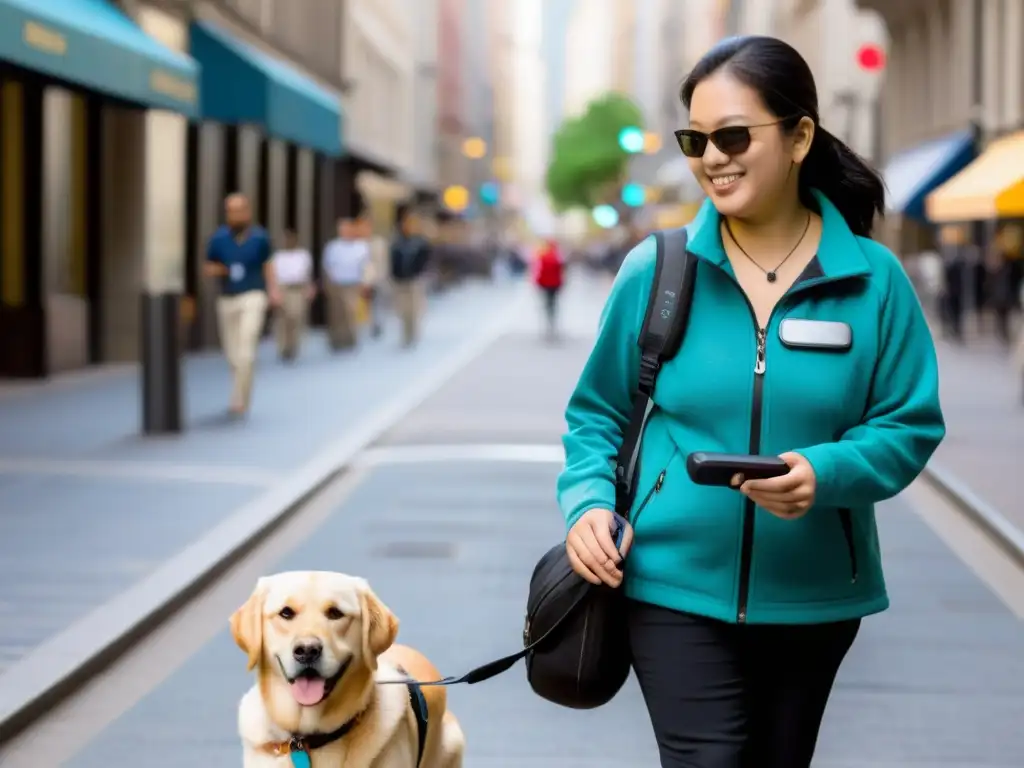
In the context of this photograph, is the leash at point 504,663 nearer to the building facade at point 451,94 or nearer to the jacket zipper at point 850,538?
the jacket zipper at point 850,538

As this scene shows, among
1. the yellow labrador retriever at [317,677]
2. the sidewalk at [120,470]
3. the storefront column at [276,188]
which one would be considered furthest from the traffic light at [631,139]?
the yellow labrador retriever at [317,677]

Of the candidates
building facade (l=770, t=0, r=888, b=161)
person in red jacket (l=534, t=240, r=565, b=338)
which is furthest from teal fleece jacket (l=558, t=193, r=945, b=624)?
building facade (l=770, t=0, r=888, b=161)

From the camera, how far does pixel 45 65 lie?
52.8 feet

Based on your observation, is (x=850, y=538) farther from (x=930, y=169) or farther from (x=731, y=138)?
(x=930, y=169)

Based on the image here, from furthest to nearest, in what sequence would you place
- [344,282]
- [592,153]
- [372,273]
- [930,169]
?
[592,153] → [930,169] → [372,273] → [344,282]

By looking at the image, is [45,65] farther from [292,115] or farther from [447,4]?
[447,4]

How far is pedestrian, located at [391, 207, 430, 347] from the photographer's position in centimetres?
3038

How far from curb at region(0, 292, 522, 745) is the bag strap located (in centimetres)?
308

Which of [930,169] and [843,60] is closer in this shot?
[930,169]

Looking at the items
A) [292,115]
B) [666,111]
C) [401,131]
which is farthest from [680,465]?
[666,111]

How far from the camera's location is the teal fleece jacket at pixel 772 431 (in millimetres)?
3338

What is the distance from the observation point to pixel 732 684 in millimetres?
3357

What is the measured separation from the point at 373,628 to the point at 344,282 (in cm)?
2452

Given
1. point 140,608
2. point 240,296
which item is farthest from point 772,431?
point 240,296
